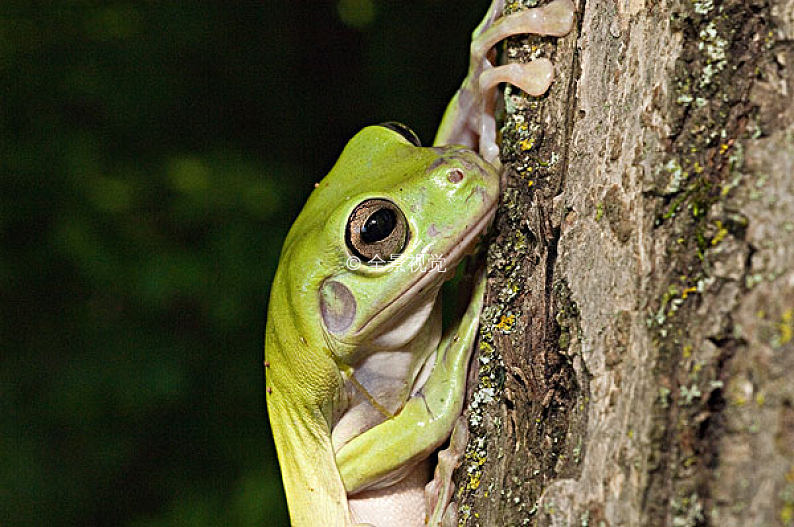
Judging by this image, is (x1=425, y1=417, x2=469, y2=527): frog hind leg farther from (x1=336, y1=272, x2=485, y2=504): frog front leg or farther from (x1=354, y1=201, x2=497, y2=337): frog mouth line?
(x1=354, y1=201, x2=497, y2=337): frog mouth line

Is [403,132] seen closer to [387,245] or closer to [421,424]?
[387,245]

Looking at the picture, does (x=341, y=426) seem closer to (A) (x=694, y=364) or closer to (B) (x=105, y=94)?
(A) (x=694, y=364)

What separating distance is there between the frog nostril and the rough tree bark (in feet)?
0.36

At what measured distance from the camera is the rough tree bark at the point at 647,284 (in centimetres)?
96

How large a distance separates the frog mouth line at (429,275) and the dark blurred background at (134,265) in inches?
68.7

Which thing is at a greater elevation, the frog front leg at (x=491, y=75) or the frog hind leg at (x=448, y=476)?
the frog front leg at (x=491, y=75)

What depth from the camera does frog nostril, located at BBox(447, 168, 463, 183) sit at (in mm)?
1638

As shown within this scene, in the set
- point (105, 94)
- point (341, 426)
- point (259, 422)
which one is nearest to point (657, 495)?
point (341, 426)

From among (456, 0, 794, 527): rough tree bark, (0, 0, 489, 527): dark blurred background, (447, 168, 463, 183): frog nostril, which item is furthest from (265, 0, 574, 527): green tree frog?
(0, 0, 489, 527): dark blurred background

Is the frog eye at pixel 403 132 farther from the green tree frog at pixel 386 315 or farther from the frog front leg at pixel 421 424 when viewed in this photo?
the frog front leg at pixel 421 424

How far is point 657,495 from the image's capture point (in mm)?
1054

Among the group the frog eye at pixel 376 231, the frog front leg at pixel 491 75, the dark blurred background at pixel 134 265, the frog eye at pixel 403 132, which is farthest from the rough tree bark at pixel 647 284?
the dark blurred background at pixel 134 265

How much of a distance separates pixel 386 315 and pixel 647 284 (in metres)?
0.71

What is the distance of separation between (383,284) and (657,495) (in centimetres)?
81
